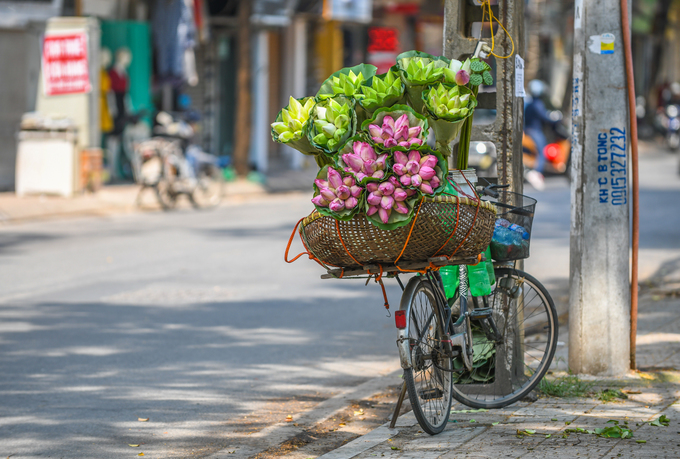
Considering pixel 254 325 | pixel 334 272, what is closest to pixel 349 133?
pixel 334 272

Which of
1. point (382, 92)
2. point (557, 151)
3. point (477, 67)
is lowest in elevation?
point (557, 151)

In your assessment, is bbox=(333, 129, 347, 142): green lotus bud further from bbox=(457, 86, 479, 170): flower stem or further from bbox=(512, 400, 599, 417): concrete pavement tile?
bbox=(512, 400, 599, 417): concrete pavement tile

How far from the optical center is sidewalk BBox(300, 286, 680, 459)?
13.4ft

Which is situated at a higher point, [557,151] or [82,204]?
[557,151]

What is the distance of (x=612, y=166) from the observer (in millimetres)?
5297

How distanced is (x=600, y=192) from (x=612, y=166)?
164mm

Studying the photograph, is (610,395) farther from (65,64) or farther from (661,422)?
(65,64)

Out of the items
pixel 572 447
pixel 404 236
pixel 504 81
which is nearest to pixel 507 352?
pixel 572 447

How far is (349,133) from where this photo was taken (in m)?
4.05

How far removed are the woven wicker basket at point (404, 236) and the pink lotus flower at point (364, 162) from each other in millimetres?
200

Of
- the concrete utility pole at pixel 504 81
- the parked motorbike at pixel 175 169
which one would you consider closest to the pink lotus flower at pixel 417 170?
the concrete utility pole at pixel 504 81

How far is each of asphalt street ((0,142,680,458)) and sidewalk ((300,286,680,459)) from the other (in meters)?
0.88

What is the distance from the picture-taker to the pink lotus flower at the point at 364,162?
3.97m

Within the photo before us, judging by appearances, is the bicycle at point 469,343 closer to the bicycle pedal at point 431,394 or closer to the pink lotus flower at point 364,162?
the bicycle pedal at point 431,394
